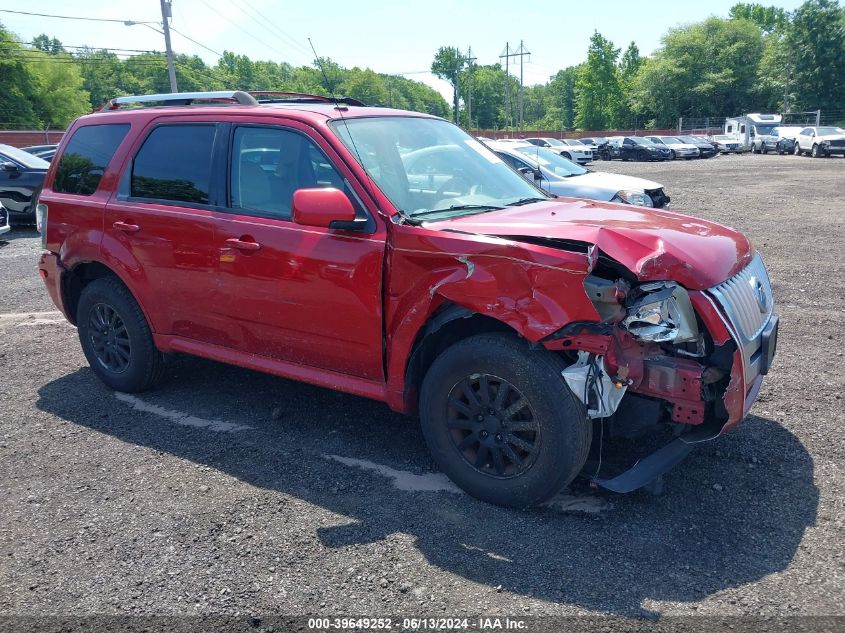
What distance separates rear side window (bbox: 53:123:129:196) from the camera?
5.09 m

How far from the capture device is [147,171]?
4867mm

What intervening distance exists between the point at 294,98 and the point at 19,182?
10429 mm

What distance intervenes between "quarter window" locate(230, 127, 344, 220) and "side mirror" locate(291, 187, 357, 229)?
301 millimetres

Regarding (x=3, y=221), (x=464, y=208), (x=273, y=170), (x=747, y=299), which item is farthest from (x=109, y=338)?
(x=3, y=221)

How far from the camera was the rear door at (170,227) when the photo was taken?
448 cm

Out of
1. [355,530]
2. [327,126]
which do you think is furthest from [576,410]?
[327,126]

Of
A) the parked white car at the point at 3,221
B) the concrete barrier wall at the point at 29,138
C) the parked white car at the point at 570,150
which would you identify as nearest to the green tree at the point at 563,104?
the parked white car at the point at 570,150

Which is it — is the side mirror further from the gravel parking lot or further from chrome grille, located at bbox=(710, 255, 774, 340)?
chrome grille, located at bbox=(710, 255, 774, 340)

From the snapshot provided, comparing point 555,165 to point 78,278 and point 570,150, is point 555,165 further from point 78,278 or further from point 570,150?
point 570,150

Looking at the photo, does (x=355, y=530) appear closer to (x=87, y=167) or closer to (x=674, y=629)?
(x=674, y=629)

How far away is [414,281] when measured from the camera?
362cm

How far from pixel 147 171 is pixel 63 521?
240 centimetres

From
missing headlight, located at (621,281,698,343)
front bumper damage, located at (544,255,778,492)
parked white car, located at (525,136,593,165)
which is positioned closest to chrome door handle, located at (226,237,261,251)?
front bumper damage, located at (544,255,778,492)

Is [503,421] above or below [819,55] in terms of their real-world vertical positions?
below
